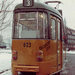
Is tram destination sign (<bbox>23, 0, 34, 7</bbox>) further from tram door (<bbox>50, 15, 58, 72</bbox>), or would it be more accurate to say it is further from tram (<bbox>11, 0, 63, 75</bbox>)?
tram door (<bbox>50, 15, 58, 72</bbox>)

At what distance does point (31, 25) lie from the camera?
6648 mm

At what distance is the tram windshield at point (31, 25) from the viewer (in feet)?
21.9

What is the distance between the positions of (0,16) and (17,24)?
8764 millimetres

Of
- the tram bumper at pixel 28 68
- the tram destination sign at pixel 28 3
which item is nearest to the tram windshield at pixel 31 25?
the tram destination sign at pixel 28 3

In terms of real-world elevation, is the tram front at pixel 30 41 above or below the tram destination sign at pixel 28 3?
below

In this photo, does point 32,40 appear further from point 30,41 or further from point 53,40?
point 53,40

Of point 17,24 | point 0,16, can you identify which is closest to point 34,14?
point 17,24

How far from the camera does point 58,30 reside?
787 cm

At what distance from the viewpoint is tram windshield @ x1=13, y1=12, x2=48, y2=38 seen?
21.9 ft

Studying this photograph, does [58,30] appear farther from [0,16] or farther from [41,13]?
[0,16]

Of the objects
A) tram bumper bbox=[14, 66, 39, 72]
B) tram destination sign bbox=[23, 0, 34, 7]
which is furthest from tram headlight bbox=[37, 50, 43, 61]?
tram destination sign bbox=[23, 0, 34, 7]

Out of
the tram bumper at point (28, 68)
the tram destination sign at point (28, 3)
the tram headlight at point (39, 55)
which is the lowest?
the tram bumper at point (28, 68)

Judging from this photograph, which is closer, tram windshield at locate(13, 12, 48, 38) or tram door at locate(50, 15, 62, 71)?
tram windshield at locate(13, 12, 48, 38)

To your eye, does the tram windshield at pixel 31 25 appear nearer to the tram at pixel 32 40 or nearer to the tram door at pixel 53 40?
the tram at pixel 32 40
